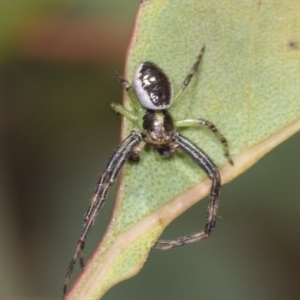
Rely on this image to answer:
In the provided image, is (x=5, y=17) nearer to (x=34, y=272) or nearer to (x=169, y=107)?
(x=169, y=107)

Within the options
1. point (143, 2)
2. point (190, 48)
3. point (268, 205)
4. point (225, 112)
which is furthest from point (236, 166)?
point (268, 205)

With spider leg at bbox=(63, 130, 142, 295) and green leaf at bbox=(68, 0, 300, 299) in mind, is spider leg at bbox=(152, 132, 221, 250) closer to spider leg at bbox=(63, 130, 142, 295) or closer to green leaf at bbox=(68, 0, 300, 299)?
green leaf at bbox=(68, 0, 300, 299)

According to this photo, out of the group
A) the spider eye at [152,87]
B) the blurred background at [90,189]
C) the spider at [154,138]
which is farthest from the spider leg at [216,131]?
the blurred background at [90,189]

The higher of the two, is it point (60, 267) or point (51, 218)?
point (51, 218)

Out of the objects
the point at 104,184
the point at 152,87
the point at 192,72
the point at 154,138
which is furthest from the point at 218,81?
the point at 104,184

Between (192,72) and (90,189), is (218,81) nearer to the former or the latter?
(192,72)

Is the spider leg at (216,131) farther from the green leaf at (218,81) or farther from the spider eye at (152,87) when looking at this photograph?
the spider eye at (152,87)
